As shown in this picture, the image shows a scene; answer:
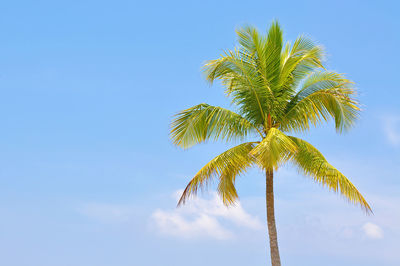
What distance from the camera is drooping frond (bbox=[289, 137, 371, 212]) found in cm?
1540

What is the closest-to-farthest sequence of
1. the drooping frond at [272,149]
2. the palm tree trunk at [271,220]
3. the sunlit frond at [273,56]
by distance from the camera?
the drooping frond at [272,149] → the palm tree trunk at [271,220] → the sunlit frond at [273,56]

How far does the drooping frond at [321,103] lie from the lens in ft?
52.5

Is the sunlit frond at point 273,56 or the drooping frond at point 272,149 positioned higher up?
the sunlit frond at point 273,56

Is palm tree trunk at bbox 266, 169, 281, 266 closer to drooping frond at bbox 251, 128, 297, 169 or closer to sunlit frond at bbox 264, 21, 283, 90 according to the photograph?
drooping frond at bbox 251, 128, 297, 169

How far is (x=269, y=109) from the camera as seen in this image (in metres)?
16.2

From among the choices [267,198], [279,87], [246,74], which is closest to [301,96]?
[279,87]

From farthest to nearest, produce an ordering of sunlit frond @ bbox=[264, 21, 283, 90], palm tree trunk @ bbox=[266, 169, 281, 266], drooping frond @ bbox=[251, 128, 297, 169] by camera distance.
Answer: sunlit frond @ bbox=[264, 21, 283, 90] < palm tree trunk @ bbox=[266, 169, 281, 266] < drooping frond @ bbox=[251, 128, 297, 169]

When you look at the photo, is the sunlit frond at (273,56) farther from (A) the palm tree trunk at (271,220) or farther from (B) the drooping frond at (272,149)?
(A) the palm tree trunk at (271,220)

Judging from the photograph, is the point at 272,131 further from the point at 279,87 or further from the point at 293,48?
the point at 293,48

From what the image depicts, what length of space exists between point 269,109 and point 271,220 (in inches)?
135

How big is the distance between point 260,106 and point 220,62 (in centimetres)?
192

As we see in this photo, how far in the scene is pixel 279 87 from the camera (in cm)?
1633

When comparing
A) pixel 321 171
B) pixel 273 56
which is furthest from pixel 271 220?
pixel 273 56

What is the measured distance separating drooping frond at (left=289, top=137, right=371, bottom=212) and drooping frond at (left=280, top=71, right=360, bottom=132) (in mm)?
706
